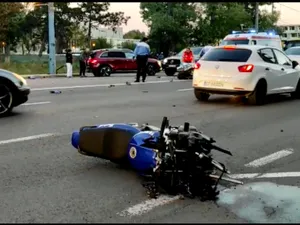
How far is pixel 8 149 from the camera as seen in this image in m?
7.08

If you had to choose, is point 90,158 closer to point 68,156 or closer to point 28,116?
point 68,156

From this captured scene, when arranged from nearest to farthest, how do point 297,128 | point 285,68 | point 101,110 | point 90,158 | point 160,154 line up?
point 160,154 < point 90,158 < point 297,128 < point 101,110 < point 285,68

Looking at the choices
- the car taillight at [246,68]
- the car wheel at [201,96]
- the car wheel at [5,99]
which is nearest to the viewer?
the car wheel at [5,99]

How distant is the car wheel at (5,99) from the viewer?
10094 millimetres

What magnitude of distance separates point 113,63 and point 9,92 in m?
20.6

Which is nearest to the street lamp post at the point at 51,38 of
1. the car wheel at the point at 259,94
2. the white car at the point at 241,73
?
the white car at the point at 241,73

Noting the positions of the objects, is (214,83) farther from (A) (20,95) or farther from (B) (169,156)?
(B) (169,156)

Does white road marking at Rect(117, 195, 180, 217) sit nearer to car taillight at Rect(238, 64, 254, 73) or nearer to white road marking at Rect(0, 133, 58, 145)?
white road marking at Rect(0, 133, 58, 145)

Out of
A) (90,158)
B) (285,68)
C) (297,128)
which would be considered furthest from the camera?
(285,68)

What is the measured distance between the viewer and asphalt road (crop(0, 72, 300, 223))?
455 cm

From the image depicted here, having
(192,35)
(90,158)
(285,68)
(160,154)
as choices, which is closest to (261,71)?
(285,68)

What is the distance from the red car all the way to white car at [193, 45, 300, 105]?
52.6 feet

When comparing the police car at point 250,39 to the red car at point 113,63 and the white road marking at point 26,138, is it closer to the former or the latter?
the red car at point 113,63

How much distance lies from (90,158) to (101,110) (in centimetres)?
470
